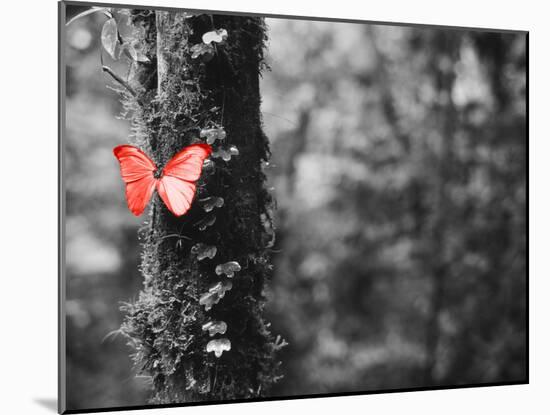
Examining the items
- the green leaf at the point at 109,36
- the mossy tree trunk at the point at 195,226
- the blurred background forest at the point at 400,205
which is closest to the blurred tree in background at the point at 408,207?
the blurred background forest at the point at 400,205

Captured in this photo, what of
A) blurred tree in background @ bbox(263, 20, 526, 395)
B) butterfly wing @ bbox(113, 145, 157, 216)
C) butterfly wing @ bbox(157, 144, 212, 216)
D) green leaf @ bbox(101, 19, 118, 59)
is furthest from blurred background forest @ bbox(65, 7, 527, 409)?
green leaf @ bbox(101, 19, 118, 59)

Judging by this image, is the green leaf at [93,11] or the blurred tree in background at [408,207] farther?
the blurred tree in background at [408,207]

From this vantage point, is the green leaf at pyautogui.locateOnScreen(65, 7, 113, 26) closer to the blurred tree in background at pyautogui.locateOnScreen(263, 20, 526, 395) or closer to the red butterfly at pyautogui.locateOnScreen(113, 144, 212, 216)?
the red butterfly at pyautogui.locateOnScreen(113, 144, 212, 216)

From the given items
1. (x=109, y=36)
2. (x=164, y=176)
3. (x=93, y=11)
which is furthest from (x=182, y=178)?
(x=93, y=11)

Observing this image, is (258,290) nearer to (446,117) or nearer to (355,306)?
(355,306)

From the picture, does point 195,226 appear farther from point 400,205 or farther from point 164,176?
point 400,205

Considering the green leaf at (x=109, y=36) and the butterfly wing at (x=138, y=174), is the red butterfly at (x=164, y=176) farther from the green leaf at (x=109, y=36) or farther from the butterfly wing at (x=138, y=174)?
the green leaf at (x=109, y=36)
